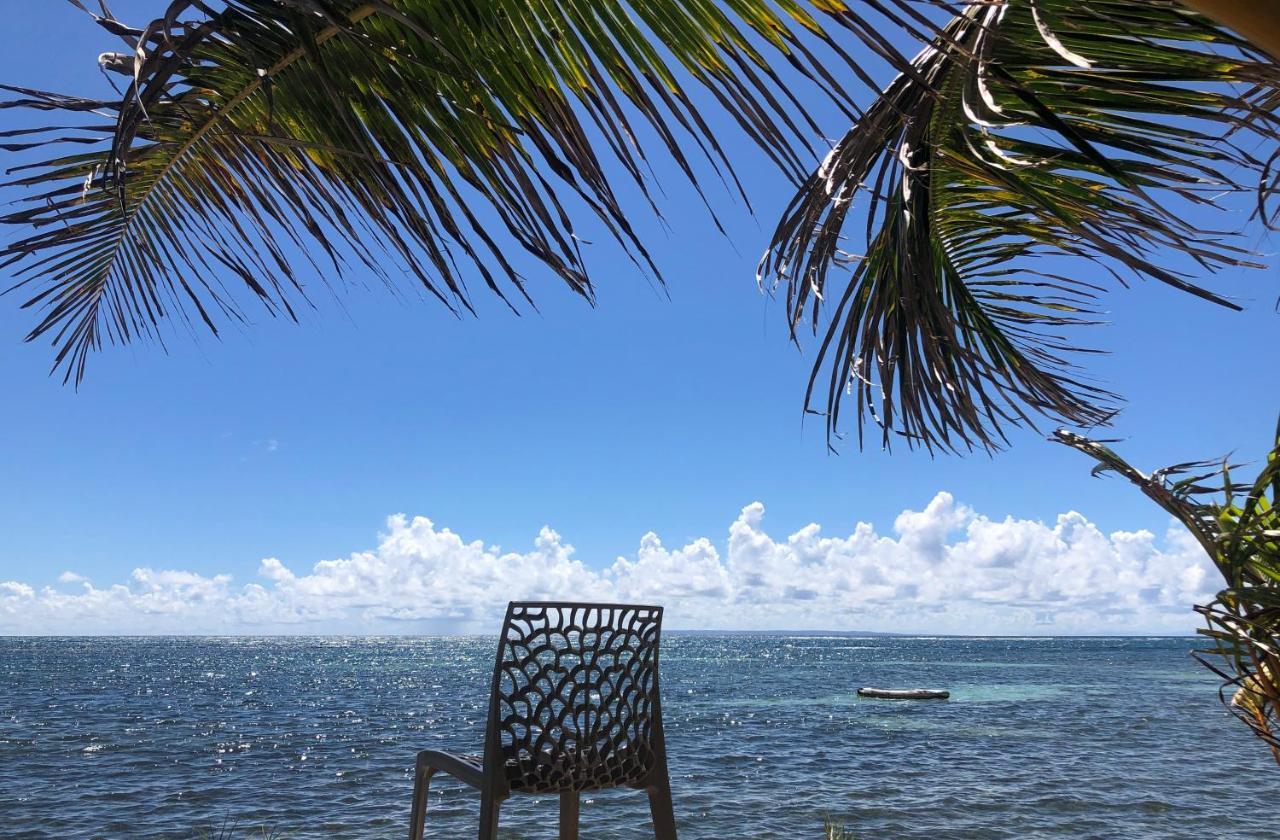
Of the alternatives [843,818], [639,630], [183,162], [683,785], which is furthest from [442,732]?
[183,162]

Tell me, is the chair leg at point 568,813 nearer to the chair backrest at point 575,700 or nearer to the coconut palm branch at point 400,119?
the chair backrest at point 575,700

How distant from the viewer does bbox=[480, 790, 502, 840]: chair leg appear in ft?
9.16

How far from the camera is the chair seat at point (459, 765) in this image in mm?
2855

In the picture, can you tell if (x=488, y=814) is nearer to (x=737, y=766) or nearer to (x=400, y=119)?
(x=400, y=119)

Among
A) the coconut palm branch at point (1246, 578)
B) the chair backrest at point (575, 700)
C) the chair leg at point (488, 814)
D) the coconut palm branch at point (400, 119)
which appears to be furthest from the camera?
the chair backrest at point (575, 700)

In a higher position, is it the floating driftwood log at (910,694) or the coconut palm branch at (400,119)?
the coconut palm branch at (400,119)

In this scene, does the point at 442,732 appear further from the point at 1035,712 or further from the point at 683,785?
the point at 1035,712

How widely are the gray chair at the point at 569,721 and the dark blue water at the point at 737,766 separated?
7999 mm

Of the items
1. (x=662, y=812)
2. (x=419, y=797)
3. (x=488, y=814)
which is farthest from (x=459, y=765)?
(x=662, y=812)

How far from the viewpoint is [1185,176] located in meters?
1.24

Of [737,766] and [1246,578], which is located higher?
[1246,578]

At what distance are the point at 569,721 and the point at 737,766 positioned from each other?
45.0ft

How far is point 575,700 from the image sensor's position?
3066mm

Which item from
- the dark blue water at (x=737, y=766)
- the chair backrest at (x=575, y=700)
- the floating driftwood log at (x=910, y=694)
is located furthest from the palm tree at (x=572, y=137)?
the floating driftwood log at (x=910, y=694)
